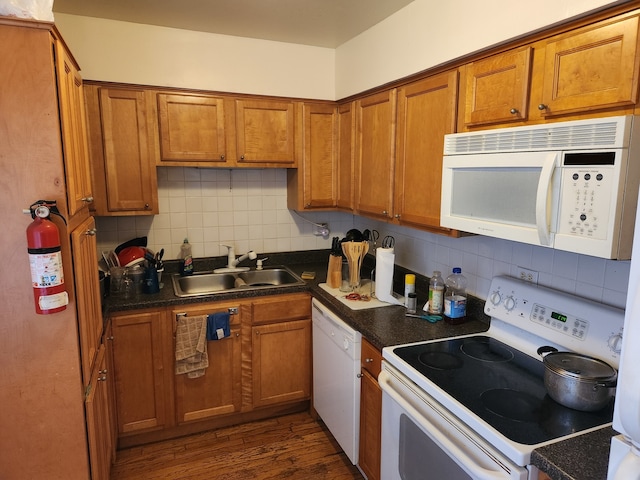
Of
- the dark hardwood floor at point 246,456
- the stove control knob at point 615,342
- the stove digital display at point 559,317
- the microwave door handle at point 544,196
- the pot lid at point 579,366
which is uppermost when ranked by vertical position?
the microwave door handle at point 544,196

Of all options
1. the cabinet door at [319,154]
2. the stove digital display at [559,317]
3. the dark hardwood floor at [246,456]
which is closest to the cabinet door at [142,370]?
the dark hardwood floor at [246,456]

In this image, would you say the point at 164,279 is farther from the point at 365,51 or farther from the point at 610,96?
the point at 610,96

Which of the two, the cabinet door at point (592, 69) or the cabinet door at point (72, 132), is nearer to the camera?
A: the cabinet door at point (592, 69)

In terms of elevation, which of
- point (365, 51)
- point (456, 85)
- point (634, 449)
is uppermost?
point (365, 51)

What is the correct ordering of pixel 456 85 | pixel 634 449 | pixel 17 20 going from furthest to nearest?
pixel 456 85 < pixel 17 20 < pixel 634 449

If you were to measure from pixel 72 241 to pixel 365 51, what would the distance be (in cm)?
190

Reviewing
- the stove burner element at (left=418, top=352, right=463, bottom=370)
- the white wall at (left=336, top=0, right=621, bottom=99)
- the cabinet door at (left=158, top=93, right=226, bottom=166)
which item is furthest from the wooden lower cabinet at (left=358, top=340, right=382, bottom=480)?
the cabinet door at (left=158, top=93, right=226, bottom=166)

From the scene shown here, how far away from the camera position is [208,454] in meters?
2.43

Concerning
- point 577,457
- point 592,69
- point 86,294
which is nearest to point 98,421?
point 86,294

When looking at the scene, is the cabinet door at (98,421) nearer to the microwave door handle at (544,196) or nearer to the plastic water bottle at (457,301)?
the plastic water bottle at (457,301)

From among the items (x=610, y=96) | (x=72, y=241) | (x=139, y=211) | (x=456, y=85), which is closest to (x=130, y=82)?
(x=139, y=211)

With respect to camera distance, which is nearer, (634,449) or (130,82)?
(634,449)

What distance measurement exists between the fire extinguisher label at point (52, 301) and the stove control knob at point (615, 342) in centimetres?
185

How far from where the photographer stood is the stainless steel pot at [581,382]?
4.12ft
